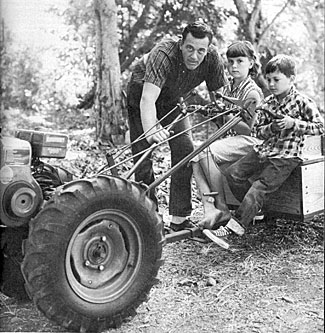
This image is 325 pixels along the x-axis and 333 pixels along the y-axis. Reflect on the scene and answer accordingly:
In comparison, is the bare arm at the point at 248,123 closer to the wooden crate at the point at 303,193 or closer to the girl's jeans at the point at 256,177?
the girl's jeans at the point at 256,177

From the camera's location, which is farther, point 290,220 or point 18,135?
point 290,220

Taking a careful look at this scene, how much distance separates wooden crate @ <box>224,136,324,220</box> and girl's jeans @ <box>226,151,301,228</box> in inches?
1.3

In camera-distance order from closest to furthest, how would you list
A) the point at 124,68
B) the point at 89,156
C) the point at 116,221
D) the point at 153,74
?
the point at 116,221 < the point at 153,74 < the point at 89,156 < the point at 124,68

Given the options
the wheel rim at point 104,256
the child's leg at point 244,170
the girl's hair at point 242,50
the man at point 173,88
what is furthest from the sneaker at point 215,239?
the girl's hair at point 242,50

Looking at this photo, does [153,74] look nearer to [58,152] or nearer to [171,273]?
[58,152]

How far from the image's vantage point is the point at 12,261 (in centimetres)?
149

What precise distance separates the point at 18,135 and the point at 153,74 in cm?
49

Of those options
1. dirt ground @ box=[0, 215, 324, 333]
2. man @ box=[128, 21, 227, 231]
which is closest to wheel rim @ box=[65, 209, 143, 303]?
dirt ground @ box=[0, 215, 324, 333]

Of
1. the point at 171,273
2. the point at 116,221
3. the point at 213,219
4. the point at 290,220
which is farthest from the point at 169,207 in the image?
the point at 116,221

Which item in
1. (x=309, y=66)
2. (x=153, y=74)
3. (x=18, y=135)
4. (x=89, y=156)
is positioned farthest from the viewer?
(x=89, y=156)

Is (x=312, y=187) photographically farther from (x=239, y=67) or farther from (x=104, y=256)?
(x=104, y=256)

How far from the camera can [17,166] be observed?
1.38 metres

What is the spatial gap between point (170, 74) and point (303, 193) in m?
0.59

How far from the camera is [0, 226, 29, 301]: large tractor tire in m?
1.44
